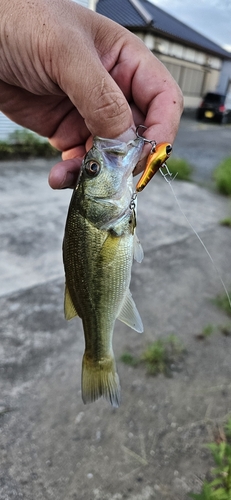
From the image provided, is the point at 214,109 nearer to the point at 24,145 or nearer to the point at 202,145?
the point at 202,145

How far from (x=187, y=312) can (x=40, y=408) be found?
184 cm

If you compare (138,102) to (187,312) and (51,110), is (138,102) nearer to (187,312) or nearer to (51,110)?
(51,110)

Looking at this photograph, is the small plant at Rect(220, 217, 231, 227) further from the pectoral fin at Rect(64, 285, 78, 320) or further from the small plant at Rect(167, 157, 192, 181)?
the pectoral fin at Rect(64, 285, 78, 320)

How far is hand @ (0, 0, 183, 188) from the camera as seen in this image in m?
1.58

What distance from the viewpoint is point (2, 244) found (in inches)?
198

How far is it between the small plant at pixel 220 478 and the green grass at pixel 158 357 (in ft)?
2.28

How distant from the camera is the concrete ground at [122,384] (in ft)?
8.60

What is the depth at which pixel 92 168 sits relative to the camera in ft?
5.28

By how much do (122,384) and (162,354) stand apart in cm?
46

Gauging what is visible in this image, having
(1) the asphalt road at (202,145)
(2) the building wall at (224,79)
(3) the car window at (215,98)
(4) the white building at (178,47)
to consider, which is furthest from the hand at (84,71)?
(2) the building wall at (224,79)

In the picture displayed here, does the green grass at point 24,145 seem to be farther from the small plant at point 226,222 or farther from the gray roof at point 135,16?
the gray roof at point 135,16

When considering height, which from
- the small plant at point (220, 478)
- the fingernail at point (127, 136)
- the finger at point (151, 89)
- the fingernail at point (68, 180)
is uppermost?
the finger at point (151, 89)

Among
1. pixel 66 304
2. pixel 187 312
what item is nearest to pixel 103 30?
pixel 66 304

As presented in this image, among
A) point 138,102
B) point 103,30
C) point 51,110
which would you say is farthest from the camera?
point 51,110
